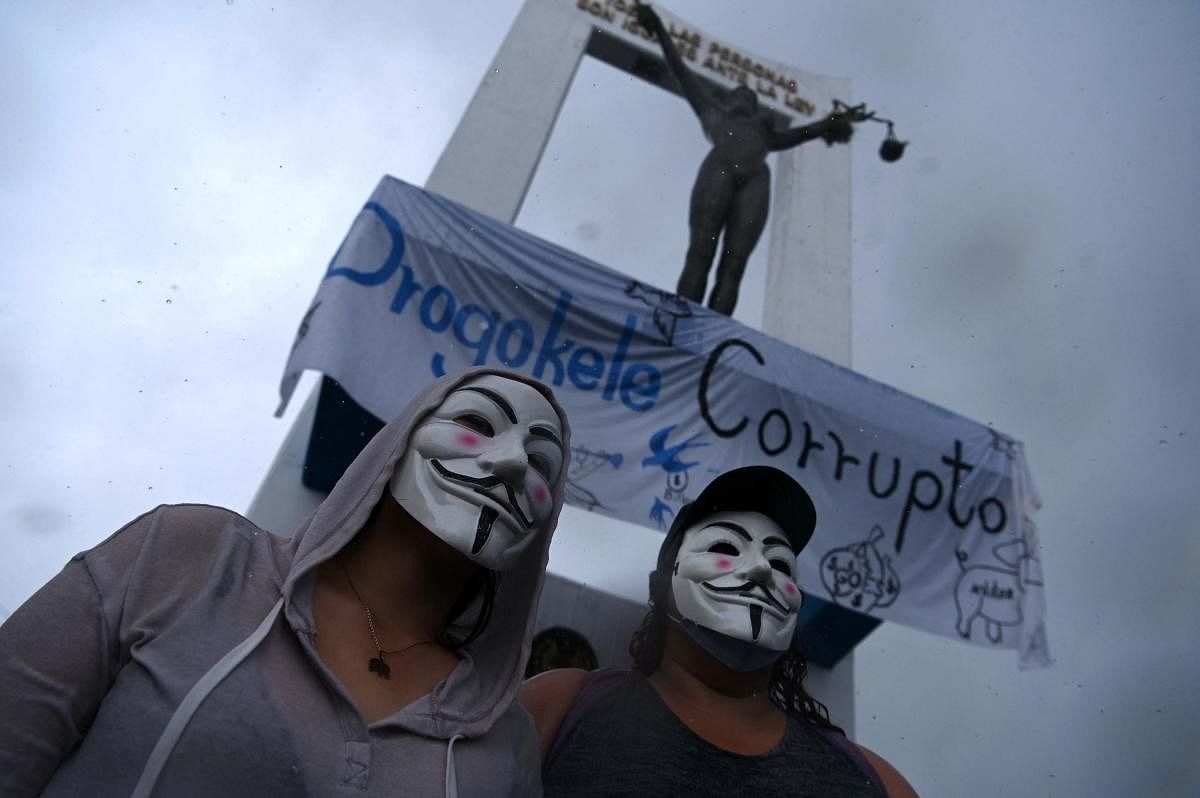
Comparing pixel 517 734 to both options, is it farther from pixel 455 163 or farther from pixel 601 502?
pixel 455 163

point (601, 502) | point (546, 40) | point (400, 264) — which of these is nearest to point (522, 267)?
point (400, 264)

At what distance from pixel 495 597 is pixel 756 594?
0.80 m

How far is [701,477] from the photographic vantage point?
388cm

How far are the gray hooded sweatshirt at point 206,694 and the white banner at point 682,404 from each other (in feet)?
6.34

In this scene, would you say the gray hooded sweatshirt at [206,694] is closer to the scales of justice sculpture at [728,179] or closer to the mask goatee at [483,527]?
the mask goatee at [483,527]

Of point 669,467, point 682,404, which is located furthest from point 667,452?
point 682,404

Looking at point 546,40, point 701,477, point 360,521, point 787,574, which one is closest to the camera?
point 360,521

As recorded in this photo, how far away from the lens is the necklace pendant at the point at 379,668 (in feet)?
4.91

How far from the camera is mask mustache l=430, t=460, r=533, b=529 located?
65.9 inches

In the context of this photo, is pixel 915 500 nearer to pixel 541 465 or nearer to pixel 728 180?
pixel 728 180

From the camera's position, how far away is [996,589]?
422cm

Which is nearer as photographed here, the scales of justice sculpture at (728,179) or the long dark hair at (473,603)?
the long dark hair at (473,603)

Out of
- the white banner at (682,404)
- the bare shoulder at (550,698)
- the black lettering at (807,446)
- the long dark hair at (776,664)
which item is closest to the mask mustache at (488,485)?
the bare shoulder at (550,698)

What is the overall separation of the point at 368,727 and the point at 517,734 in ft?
1.30
